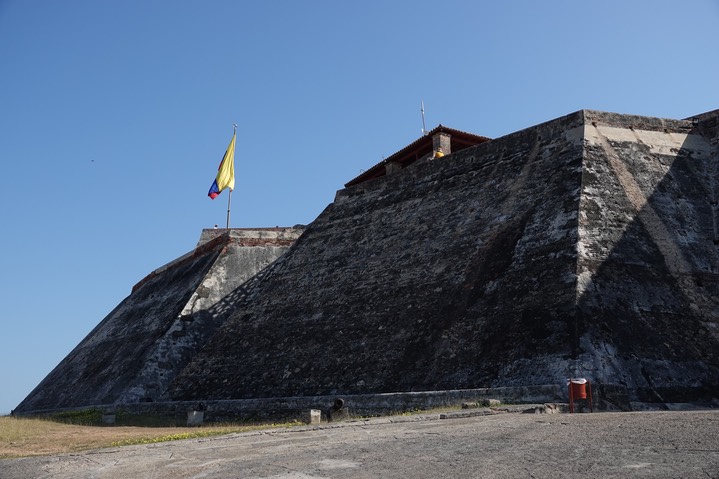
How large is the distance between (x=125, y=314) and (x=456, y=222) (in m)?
14.6

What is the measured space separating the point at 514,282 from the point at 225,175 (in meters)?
15.4

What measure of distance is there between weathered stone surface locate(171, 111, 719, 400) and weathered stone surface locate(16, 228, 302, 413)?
1.71 m

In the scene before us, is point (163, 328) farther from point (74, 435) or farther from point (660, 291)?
point (660, 291)

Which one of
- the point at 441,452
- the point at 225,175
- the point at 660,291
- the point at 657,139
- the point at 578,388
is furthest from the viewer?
the point at 225,175

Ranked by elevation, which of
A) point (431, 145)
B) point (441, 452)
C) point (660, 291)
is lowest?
point (441, 452)

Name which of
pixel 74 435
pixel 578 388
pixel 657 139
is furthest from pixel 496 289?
Answer: pixel 74 435

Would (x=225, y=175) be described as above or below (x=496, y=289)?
above

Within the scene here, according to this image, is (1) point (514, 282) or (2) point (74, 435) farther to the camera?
(2) point (74, 435)

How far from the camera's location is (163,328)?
1891cm

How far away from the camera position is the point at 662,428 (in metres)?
5.67

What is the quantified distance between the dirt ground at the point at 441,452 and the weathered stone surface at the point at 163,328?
31.4 ft

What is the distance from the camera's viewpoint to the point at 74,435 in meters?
11.7

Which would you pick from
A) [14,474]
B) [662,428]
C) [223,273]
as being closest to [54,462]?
[14,474]

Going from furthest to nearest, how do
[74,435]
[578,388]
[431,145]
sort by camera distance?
[431,145] → [74,435] → [578,388]
